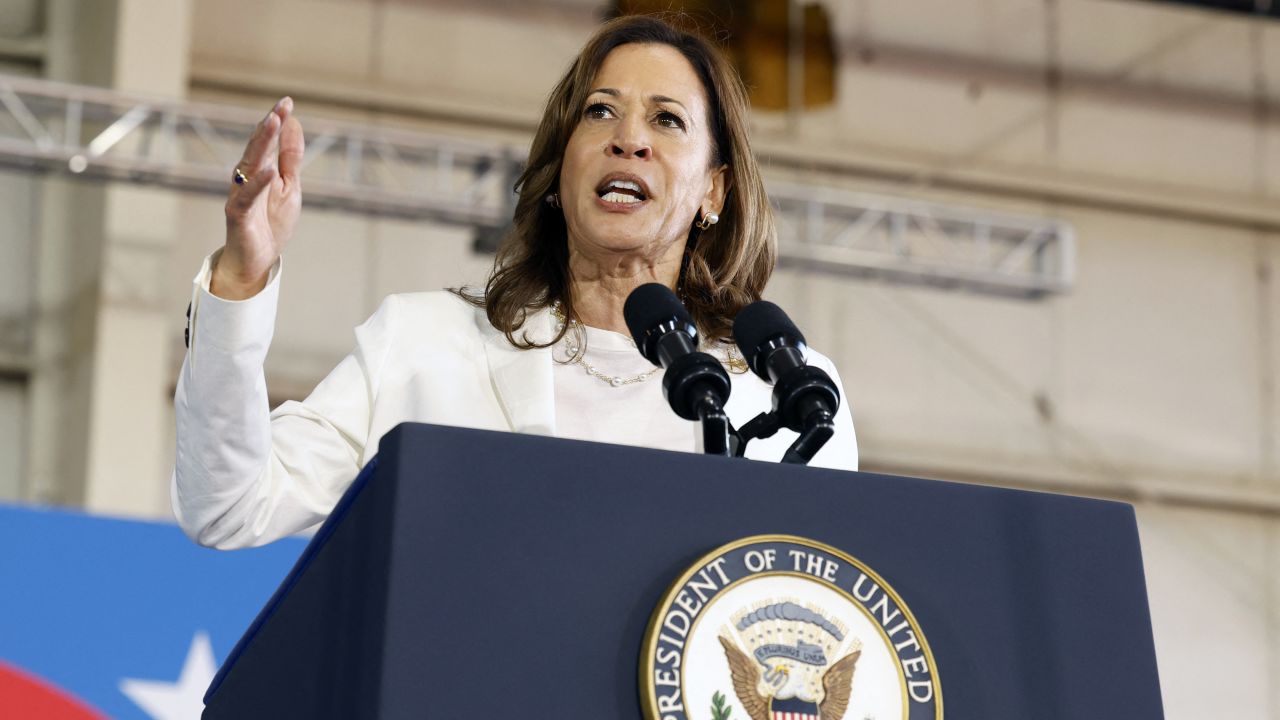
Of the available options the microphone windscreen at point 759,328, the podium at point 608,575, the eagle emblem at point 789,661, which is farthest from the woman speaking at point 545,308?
the eagle emblem at point 789,661

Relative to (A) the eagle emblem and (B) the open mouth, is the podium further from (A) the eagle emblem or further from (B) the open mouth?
(B) the open mouth

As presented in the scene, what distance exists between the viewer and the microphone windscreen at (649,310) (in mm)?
1178

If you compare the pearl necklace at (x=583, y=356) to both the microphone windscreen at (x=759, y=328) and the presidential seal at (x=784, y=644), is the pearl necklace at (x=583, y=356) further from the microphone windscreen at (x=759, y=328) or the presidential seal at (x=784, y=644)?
the presidential seal at (x=784, y=644)

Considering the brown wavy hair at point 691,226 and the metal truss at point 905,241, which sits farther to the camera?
the metal truss at point 905,241

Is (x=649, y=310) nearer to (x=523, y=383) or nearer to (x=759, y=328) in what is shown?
(x=759, y=328)

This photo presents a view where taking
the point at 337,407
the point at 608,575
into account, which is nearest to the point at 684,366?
the point at 608,575

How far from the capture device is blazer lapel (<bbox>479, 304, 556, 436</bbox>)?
1.43m

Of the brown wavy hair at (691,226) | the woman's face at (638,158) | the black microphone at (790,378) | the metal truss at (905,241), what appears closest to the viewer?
the black microphone at (790,378)

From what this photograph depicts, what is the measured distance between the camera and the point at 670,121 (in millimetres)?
1654

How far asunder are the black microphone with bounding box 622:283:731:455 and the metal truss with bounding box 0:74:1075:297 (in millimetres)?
5168

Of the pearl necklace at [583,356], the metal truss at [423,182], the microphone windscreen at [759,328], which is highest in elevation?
the metal truss at [423,182]

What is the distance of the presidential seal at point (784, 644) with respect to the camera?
929 millimetres

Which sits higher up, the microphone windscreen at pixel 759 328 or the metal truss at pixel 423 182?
the metal truss at pixel 423 182

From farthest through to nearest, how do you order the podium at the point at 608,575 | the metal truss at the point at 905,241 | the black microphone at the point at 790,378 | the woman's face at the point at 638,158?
1. the metal truss at the point at 905,241
2. the woman's face at the point at 638,158
3. the black microphone at the point at 790,378
4. the podium at the point at 608,575
